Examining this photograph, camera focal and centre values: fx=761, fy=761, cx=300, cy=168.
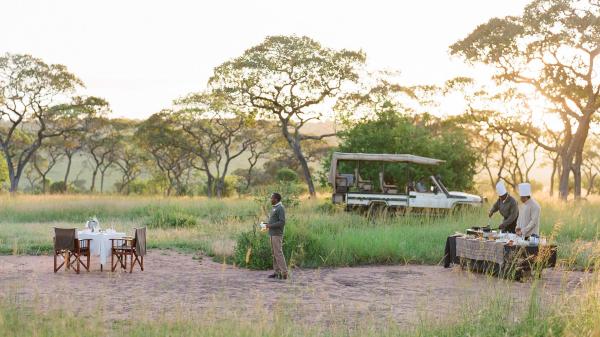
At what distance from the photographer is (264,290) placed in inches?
458

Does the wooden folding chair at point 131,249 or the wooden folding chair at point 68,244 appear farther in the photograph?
the wooden folding chair at point 131,249

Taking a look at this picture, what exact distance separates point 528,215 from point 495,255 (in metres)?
0.93

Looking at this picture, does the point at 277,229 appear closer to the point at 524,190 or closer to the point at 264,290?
the point at 264,290

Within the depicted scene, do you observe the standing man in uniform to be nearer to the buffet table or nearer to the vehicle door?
the buffet table

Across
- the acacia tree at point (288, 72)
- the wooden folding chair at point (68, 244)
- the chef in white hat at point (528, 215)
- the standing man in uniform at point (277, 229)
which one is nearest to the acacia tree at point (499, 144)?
the acacia tree at point (288, 72)

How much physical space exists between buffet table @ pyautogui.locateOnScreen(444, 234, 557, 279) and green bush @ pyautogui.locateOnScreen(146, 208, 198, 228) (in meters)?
10.6

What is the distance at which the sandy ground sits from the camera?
30.6ft

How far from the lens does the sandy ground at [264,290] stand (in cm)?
932

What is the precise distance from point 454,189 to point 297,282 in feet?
53.5

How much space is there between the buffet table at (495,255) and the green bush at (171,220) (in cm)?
1065

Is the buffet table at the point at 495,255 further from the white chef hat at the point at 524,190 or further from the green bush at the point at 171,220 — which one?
the green bush at the point at 171,220

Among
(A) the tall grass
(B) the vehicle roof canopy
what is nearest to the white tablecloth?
(A) the tall grass

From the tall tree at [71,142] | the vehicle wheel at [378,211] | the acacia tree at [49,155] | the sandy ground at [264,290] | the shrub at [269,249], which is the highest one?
the tall tree at [71,142]

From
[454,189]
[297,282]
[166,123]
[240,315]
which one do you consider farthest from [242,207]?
[166,123]
